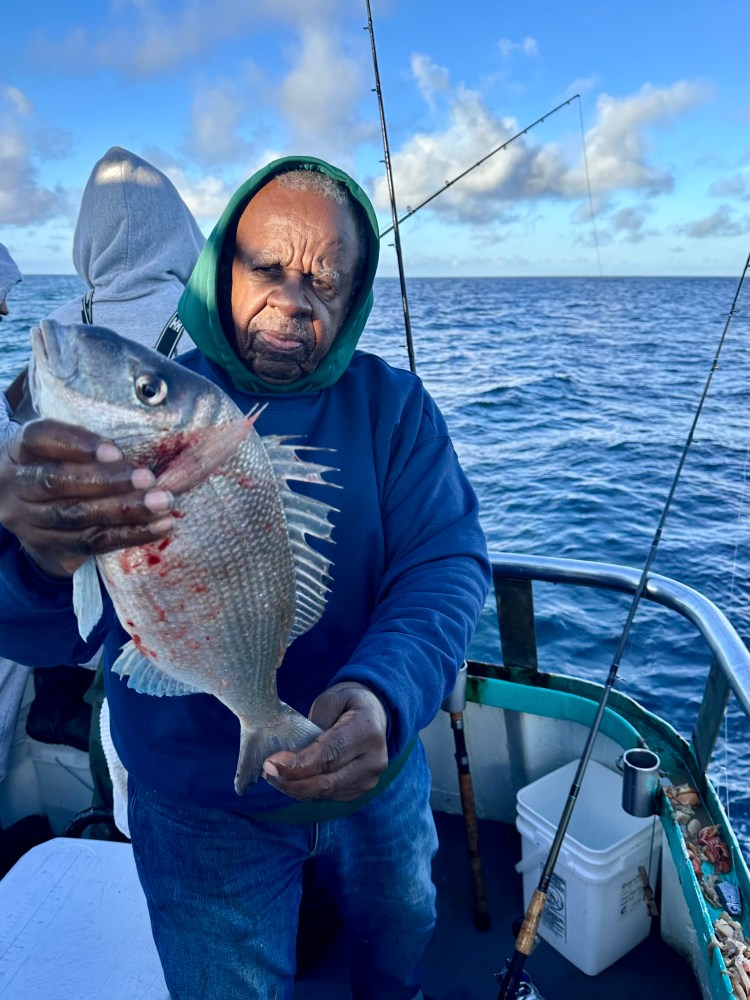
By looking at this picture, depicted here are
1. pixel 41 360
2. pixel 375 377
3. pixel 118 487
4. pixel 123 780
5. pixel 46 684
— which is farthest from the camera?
pixel 46 684

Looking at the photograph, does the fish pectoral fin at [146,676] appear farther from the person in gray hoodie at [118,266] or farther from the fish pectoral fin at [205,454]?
the person in gray hoodie at [118,266]

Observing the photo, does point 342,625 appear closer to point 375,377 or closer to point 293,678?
point 293,678

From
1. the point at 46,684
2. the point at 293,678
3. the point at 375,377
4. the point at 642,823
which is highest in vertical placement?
the point at 375,377

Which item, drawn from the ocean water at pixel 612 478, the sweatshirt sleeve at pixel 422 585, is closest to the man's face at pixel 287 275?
the sweatshirt sleeve at pixel 422 585

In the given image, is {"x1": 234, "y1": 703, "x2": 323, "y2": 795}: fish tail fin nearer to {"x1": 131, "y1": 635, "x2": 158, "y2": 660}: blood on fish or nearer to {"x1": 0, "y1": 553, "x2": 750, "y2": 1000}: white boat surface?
{"x1": 131, "y1": 635, "x2": 158, "y2": 660}: blood on fish

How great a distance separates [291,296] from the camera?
2227 mm

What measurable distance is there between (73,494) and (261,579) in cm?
52

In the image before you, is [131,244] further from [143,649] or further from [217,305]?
[143,649]

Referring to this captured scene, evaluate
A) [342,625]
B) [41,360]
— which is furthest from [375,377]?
[41,360]

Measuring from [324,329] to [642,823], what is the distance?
8.61 ft

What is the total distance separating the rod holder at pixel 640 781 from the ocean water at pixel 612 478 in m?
0.67

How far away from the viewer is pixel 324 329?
2324 millimetres

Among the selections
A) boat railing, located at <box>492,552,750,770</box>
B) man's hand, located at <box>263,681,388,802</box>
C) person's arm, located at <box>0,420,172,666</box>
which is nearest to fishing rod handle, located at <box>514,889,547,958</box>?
boat railing, located at <box>492,552,750,770</box>

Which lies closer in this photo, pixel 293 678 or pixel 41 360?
pixel 41 360
